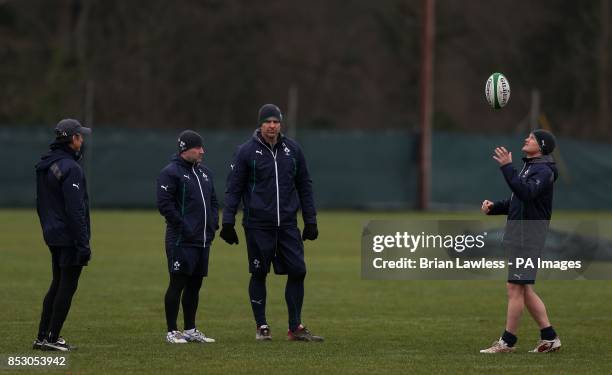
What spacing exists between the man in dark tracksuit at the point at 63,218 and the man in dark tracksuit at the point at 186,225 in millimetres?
900

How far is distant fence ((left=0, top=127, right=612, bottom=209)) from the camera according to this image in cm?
3619

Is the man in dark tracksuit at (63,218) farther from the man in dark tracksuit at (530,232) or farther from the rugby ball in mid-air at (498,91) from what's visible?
the rugby ball in mid-air at (498,91)

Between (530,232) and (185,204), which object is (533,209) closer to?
(530,232)

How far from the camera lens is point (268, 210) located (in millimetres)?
11516

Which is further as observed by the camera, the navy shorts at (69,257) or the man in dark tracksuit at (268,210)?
the man in dark tracksuit at (268,210)

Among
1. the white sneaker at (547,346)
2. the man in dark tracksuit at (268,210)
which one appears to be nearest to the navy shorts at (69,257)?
the man in dark tracksuit at (268,210)

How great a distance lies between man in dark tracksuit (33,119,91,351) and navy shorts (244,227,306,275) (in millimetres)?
1694

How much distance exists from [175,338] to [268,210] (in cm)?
147

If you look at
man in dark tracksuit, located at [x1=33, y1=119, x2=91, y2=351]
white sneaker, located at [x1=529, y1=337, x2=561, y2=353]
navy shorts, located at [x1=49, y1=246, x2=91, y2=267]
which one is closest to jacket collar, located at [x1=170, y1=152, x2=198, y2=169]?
man in dark tracksuit, located at [x1=33, y1=119, x2=91, y2=351]

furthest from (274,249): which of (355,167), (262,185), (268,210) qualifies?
(355,167)

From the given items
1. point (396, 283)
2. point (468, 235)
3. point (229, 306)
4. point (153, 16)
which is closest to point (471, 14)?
point (153, 16)

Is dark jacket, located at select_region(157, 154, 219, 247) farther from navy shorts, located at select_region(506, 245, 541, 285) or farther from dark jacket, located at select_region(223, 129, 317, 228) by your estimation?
navy shorts, located at select_region(506, 245, 541, 285)

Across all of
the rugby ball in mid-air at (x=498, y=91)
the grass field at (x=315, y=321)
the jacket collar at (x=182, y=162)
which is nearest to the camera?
the grass field at (x=315, y=321)

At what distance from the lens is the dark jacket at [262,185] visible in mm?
11523
